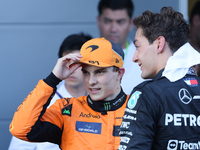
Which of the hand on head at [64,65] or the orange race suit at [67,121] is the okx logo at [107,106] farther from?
the hand on head at [64,65]

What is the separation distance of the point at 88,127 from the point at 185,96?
2.63 feet

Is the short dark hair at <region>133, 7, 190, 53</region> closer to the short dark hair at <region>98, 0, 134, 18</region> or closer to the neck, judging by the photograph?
the neck

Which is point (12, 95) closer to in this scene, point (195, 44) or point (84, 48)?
point (84, 48)

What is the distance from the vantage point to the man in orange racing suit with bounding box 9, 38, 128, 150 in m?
1.85

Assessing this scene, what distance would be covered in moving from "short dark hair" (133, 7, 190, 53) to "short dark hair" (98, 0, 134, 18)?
181 centimetres

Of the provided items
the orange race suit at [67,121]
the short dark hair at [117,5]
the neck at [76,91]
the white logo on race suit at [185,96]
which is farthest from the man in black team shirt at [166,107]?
the short dark hair at [117,5]

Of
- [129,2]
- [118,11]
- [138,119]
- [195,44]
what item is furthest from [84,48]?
[195,44]

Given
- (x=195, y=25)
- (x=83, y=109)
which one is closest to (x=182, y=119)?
(x=83, y=109)

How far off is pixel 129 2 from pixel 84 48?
181cm

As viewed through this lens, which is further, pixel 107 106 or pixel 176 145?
pixel 107 106

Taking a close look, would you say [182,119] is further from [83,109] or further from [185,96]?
[83,109]

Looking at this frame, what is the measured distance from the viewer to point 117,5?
137 inches

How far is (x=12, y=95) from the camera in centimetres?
357

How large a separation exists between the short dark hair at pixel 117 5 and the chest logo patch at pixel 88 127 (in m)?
1.97
